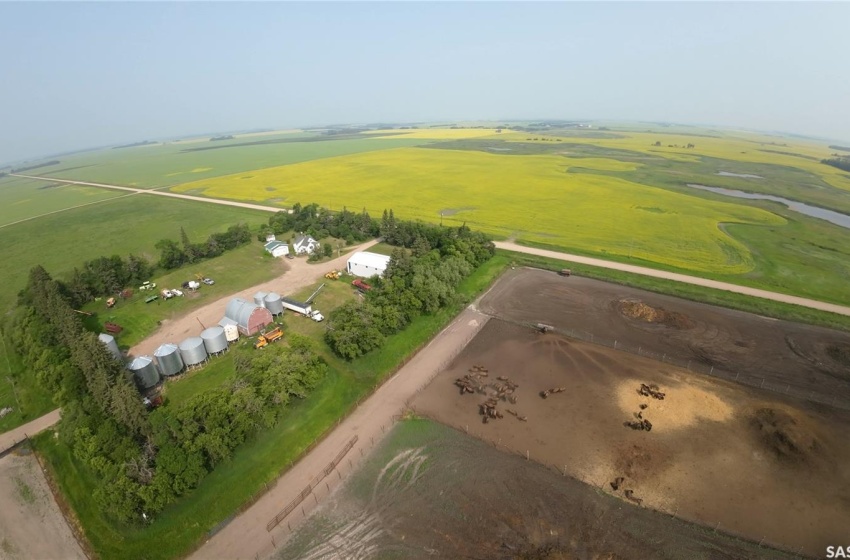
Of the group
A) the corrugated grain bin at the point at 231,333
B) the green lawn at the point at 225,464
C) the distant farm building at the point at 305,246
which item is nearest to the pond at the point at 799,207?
the green lawn at the point at 225,464

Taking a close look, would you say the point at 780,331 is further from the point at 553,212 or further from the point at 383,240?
the point at 383,240

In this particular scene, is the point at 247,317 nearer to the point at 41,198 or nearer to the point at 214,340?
the point at 214,340

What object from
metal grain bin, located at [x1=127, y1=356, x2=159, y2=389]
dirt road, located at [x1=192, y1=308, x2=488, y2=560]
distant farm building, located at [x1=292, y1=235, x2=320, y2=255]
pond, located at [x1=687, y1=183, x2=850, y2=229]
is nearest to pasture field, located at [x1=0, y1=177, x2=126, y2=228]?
distant farm building, located at [x1=292, y1=235, x2=320, y2=255]

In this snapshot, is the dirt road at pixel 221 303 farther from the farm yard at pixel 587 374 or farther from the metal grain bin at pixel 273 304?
the metal grain bin at pixel 273 304

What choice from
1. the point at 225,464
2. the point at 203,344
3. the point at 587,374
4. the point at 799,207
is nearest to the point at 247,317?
the point at 203,344

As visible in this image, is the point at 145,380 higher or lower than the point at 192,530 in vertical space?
higher

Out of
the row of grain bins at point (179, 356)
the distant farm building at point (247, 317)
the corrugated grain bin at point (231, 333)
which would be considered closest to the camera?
the row of grain bins at point (179, 356)

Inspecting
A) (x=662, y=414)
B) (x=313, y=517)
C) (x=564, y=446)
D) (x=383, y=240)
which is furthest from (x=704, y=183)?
(x=313, y=517)
